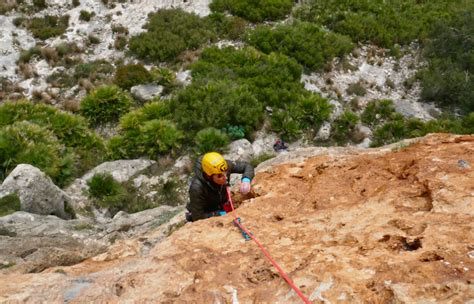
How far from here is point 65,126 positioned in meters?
13.8

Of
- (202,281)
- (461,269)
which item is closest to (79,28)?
(202,281)

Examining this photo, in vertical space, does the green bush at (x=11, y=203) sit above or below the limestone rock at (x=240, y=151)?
above

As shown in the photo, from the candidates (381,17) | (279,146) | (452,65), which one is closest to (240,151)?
(279,146)

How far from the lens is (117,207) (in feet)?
37.0

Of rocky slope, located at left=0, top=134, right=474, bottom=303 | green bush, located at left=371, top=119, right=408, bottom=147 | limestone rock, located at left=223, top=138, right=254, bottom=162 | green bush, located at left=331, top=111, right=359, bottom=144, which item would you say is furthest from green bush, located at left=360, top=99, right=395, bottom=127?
rocky slope, located at left=0, top=134, right=474, bottom=303

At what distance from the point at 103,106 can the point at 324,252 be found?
12604 millimetres

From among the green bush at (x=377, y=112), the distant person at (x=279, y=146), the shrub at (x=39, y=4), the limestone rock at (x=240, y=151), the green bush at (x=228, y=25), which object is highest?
the green bush at (x=228, y=25)

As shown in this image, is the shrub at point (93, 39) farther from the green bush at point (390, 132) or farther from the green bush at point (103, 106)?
the green bush at point (390, 132)

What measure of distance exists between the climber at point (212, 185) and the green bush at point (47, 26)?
16.2m

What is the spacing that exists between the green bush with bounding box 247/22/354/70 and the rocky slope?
12.1 metres

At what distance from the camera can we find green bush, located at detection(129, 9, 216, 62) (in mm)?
17953

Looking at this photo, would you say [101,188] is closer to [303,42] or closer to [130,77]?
[130,77]

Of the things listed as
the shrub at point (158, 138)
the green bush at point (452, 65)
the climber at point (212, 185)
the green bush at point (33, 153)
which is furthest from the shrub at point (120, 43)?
the climber at point (212, 185)

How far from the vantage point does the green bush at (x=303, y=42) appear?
17.5 meters
